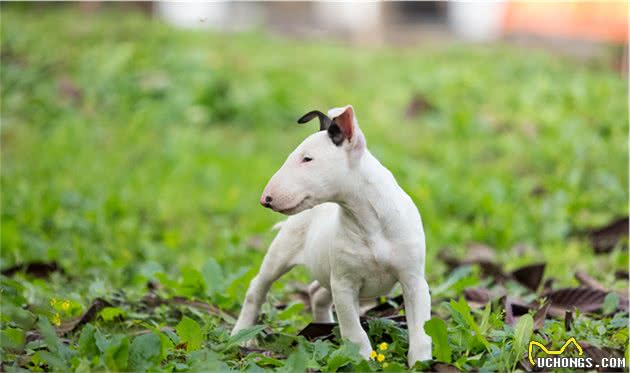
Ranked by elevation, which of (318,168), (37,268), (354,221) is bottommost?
(37,268)

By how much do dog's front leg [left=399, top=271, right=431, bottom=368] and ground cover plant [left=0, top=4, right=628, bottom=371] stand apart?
0.06 m

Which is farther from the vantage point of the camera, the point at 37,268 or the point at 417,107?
the point at 417,107

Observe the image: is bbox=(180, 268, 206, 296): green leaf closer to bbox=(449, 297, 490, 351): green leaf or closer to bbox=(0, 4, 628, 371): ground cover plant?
bbox=(0, 4, 628, 371): ground cover plant

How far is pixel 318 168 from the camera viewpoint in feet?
10.1

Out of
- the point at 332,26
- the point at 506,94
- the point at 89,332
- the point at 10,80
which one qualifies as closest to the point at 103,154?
the point at 10,80

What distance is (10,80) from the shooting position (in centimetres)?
943

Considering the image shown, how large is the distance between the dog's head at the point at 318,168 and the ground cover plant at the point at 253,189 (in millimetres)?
525

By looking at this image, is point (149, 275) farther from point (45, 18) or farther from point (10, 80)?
point (45, 18)

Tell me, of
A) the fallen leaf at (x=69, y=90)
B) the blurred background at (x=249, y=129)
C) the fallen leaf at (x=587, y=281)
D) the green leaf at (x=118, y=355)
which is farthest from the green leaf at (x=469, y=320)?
the fallen leaf at (x=69, y=90)

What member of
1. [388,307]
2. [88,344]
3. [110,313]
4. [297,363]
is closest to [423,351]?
[297,363]

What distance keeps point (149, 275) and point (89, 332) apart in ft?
5.02

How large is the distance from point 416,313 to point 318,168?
0.65 metres

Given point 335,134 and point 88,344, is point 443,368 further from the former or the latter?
point 88,344

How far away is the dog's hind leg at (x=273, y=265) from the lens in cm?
370
